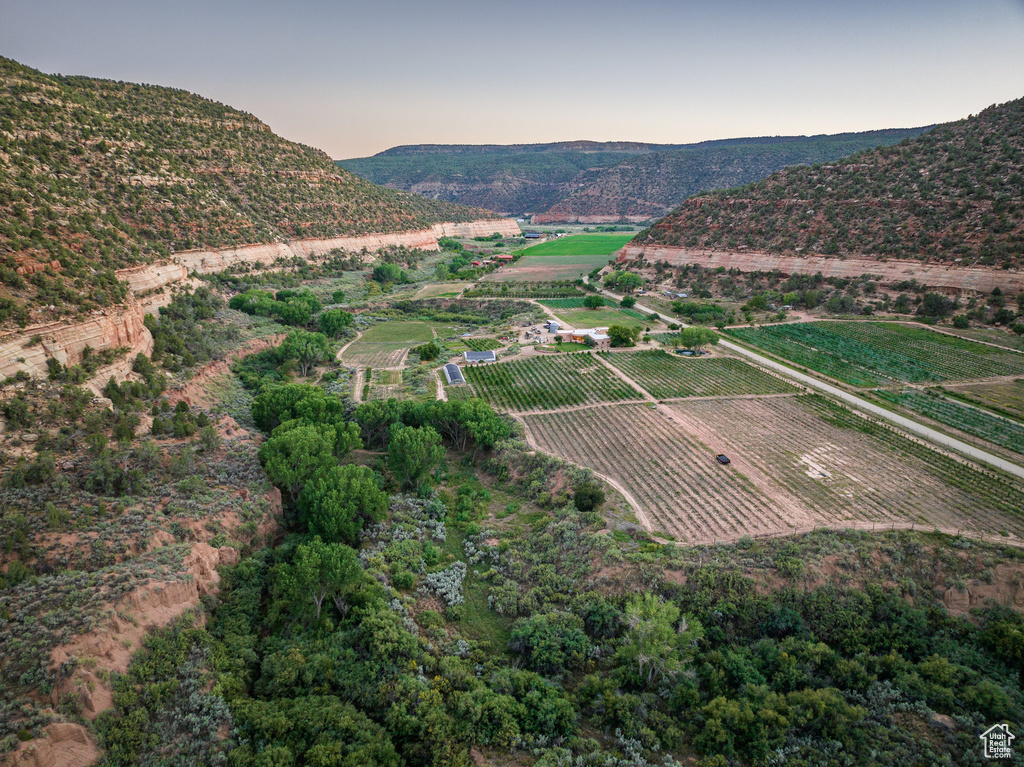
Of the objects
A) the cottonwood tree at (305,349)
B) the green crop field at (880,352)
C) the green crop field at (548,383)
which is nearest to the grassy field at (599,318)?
the green crop field at (880,352)

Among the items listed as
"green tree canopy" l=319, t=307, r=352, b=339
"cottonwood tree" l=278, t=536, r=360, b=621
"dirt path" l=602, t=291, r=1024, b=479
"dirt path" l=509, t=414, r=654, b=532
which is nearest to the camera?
"cottonwood tree" l=278, t=536, r=360, b=621

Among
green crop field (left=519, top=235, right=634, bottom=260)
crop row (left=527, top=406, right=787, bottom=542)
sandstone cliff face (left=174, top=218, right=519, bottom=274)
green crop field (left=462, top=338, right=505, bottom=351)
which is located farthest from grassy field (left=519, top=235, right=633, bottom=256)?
crop row (left=527, top=406, right=787, bottom=542)

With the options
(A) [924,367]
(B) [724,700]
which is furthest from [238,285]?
(A) [924,367]

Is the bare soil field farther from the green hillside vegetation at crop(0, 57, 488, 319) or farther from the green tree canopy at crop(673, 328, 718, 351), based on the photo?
the green hillside vegetation at crop(0, 57, 488, 319)

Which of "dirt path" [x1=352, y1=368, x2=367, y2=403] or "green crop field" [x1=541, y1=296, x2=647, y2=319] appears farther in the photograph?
"green crop field" [x1=541, y1=296, x2=647, y2=319]

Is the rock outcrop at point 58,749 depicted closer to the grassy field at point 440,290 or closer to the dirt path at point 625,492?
the dirt path at point 625,492

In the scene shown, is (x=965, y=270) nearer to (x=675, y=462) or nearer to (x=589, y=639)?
(x=675, y=462)

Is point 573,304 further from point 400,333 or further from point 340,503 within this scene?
point 340,503
